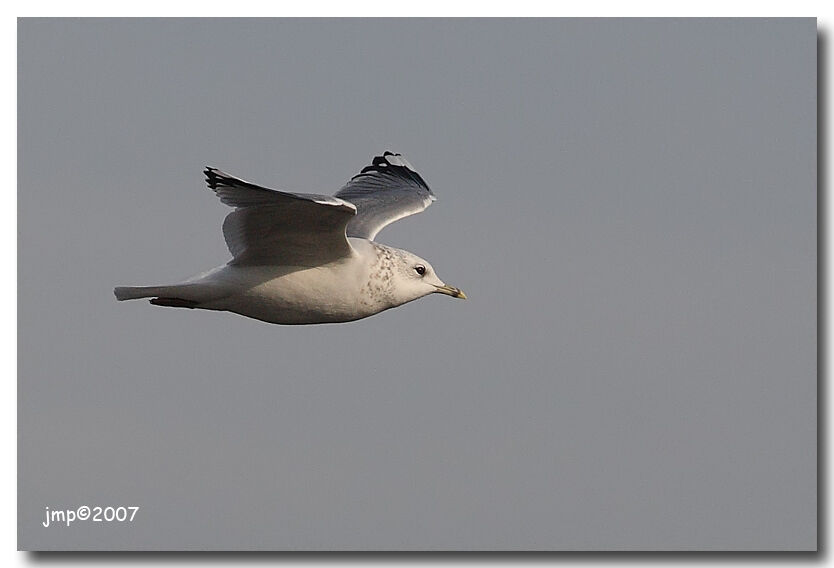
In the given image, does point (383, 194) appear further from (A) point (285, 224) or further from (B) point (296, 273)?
(A) point (285, 224)

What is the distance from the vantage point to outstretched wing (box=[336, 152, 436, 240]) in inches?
233

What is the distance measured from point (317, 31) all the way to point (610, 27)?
1.09m

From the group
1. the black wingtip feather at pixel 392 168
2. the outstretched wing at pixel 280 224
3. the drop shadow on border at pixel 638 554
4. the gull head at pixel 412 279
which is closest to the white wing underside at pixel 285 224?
the outstretched wing at pixel 280 224

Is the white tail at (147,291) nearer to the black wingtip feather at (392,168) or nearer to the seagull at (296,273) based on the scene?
the seagull at (296,273)

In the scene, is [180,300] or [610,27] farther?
[610,27]

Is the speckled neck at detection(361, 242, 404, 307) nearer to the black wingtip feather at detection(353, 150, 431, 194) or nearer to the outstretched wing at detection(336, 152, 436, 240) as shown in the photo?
the outstretched wing at detection(336, 152, 436, 240)

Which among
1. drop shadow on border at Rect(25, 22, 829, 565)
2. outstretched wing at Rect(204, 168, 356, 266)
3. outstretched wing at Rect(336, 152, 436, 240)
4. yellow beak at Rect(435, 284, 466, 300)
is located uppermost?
outstretched wing at Rect(336, 152, 436, 240)

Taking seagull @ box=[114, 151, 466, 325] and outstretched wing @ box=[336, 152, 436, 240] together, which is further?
outstretched wing @ box=[336, 152, 436, 240]

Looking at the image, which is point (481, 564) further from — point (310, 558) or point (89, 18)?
point (89, 18)


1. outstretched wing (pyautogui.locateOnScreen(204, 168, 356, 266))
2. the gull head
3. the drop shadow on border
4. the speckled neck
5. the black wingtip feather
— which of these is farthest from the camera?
the black wingtip feather

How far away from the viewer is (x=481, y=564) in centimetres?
577

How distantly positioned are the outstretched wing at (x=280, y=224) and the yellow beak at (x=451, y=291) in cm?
52

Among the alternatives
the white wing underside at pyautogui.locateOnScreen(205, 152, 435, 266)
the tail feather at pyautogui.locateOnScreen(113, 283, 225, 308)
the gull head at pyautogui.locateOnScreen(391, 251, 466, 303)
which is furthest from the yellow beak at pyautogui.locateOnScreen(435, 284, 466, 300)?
the tail feather at pyautogui.locateOnScreen(113, 283, 225, 308)
